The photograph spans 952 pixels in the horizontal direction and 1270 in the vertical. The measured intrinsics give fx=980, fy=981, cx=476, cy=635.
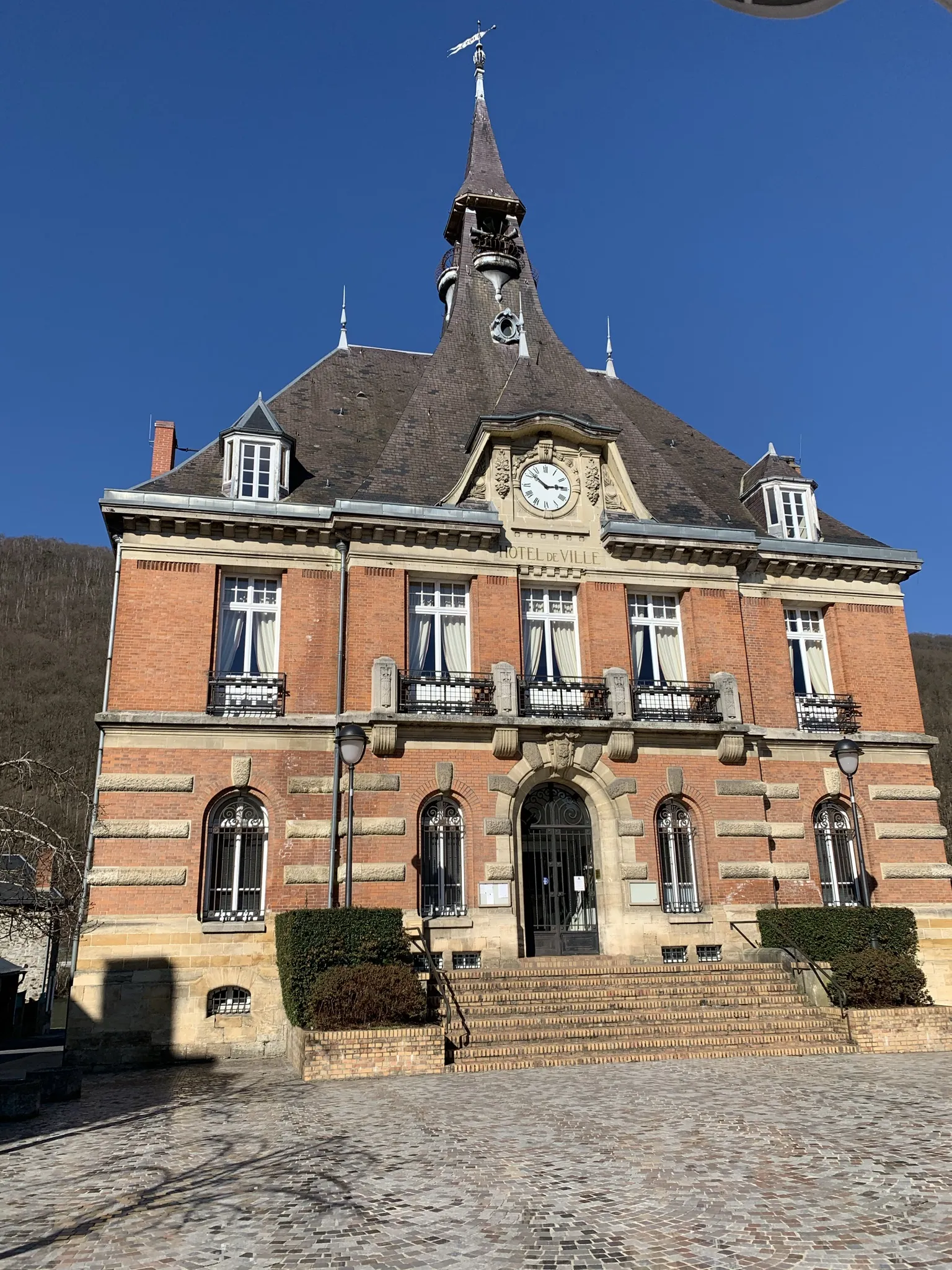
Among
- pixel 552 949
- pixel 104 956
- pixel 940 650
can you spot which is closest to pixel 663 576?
Answer: pixel 552 949

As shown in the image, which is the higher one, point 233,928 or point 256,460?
point 256,460

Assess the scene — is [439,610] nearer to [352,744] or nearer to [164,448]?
[352,744]

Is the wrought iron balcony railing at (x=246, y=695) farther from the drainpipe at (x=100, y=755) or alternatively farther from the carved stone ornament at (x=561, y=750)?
the carved stone ornament at (x=561, y=750)

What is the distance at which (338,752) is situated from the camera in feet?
63.8

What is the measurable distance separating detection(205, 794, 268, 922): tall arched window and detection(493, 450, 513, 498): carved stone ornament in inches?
336

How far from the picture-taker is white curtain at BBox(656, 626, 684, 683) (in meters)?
22.0

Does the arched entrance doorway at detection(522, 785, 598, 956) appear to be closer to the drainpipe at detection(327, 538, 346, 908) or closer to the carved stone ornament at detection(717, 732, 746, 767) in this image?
the carved stone ornament at detection(717, 732, 746, 767)

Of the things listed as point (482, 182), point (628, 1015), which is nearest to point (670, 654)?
point (628, 1015)

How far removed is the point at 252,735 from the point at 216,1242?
1339 centimetres

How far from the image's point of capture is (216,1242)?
6496 mm

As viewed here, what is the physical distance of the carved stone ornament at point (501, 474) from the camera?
21844 mm

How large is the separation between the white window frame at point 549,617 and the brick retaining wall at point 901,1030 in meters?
8.58

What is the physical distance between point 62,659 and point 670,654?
7758cm

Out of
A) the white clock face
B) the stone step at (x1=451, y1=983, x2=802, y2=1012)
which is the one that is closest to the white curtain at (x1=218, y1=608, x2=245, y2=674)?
the white clock face
